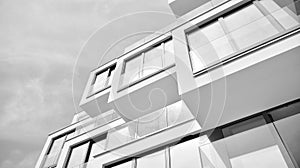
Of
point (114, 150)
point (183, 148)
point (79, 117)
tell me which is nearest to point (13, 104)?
point (79, 117)

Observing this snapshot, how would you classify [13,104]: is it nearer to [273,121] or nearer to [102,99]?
[102,99]

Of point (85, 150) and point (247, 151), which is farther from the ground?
point (85, 150)

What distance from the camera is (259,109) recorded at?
382 centimetres

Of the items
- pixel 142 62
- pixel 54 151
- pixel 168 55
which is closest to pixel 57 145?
pixel 54 151

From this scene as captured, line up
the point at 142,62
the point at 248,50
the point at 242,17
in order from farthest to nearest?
the point at 142,62, the point at 242,17, the point at 248,50

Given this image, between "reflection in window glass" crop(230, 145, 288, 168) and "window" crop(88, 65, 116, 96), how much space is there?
22.3 ft

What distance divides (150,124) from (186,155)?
5.76ft

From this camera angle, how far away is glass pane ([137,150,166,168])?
4406 millimetres

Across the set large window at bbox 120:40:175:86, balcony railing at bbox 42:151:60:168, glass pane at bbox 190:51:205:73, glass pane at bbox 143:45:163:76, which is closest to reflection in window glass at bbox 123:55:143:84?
large window at bbox 120:40:175:86

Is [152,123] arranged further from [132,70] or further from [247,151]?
[247,151]

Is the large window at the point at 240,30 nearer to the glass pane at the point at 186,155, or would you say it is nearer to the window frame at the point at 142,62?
the window frame at the point at 142,62

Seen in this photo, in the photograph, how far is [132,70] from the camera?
7.07m

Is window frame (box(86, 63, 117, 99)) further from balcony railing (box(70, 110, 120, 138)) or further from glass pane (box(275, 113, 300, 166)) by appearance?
glass pane (box(275, 113, 300, 166))

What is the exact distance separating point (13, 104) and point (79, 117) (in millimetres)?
4895
